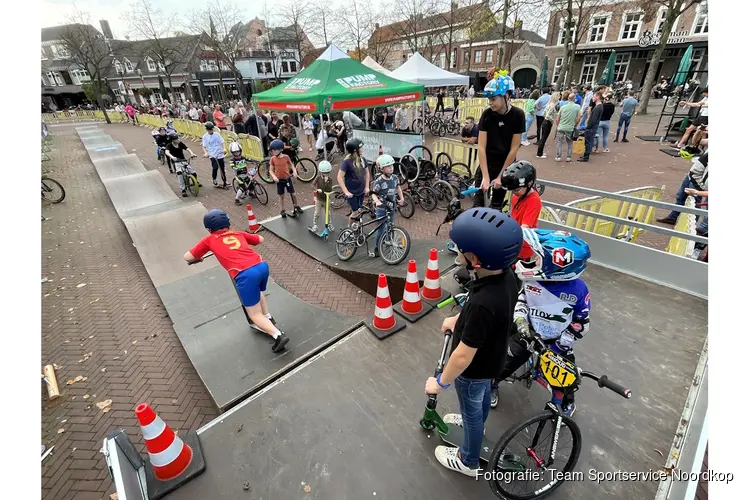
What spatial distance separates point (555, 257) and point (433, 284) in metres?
2.63

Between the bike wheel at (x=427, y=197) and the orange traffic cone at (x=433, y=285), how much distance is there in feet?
14.0

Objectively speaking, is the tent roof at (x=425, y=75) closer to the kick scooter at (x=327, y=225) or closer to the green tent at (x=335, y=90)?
the green tent at (x=335, y=90)

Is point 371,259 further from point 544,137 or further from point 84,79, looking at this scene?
point 84,79

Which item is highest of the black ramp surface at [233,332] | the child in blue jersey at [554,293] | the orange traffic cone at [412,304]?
Result: the child in blue jersey at [554,293]

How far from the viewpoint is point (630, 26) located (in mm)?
33438

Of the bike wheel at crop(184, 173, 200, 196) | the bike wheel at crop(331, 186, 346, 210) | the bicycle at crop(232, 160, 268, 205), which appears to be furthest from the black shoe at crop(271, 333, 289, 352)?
the bike wheel at crop(184, 173, 200, 196)

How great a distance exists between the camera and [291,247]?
7.64 metres

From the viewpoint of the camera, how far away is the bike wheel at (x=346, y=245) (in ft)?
21.8

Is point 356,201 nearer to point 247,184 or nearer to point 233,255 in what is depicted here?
point 233,255

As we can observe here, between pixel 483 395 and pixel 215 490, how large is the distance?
227cm

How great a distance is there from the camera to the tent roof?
13867 millimetres

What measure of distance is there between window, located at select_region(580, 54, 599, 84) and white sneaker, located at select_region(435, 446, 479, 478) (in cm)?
4625

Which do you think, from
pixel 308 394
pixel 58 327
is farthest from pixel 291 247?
pixel 308 394

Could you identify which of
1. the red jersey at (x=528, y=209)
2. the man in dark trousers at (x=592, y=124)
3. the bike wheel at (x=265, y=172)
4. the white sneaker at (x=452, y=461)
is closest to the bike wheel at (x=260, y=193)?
the bike wheel at (x=265, y=172)
